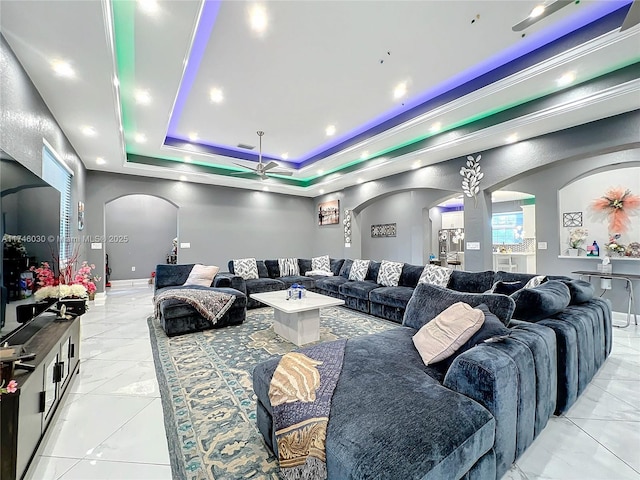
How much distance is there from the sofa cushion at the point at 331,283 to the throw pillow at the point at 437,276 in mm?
1760

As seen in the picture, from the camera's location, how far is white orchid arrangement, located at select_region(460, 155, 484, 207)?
479 centimetres

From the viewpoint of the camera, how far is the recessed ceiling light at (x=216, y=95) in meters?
3.77

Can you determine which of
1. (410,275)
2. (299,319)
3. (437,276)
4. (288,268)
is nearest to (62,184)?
(299,319)

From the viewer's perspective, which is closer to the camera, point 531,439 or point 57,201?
point 531,439

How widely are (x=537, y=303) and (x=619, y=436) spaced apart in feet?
3.05

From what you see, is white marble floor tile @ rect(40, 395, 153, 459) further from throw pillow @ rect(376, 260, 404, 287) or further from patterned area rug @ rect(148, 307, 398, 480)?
throw pillow @ rect(376, 260, 404, 287)

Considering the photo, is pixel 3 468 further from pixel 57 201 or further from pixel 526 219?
pixel 526 219

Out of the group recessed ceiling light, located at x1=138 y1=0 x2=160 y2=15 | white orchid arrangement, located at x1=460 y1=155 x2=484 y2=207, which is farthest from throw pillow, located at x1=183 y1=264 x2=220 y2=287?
white orchid arrangement, located at x1=460 y1=155 x2=484 y2=207

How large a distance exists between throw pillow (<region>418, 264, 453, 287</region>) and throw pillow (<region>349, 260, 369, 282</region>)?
4.40 ft

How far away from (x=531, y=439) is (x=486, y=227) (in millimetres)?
3770

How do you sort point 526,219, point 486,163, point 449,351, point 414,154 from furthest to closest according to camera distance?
point 526,219
point 414,154
point 486,163
point 449,351

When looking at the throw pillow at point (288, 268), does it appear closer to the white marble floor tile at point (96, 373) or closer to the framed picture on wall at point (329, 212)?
the framed picture on wall at point (329, 212)

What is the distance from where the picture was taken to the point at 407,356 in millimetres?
1949

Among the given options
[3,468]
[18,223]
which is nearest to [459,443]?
[3,468]
